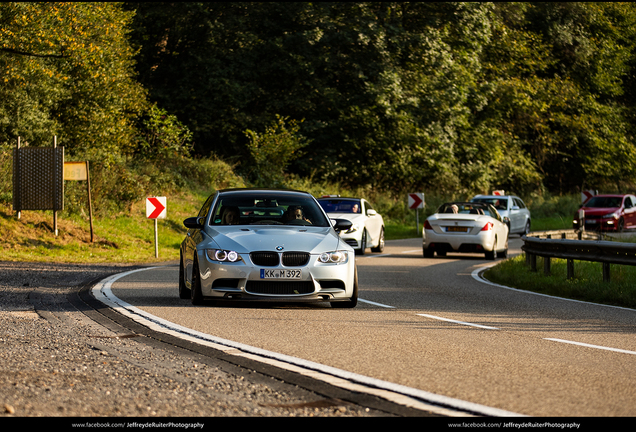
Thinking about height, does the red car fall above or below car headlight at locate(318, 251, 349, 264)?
below

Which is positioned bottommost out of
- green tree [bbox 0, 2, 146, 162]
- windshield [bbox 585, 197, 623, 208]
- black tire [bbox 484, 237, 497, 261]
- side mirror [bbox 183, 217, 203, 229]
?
black tire [bbox 484, 237, 497, 261]

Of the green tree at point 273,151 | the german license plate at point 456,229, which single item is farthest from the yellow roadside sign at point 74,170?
the green tree at point 273,151

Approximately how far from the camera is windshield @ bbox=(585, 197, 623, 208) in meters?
38.3

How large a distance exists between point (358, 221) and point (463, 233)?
2.83 meters

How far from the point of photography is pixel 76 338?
27.1ft

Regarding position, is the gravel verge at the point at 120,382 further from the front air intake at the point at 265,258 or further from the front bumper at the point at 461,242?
the front bumper at the point at 461,242

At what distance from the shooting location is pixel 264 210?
11.9 meters

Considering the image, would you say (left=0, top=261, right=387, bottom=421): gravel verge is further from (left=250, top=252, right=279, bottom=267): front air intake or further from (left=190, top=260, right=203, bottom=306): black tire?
(left=250, top=252, right=279, bottom=267): front air intake

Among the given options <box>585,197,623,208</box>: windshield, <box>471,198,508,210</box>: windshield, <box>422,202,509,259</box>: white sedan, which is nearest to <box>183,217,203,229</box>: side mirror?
<box>422,202,509,259</box>: white sedan

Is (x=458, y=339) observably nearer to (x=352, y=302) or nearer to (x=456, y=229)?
(x=352, y=302)

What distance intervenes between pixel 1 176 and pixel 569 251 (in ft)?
59.3

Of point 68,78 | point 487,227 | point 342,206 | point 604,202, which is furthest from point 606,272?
point 604,202

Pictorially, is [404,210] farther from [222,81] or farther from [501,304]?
[501,304]

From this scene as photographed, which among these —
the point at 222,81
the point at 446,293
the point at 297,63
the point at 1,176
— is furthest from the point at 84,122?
the point at 446,293
